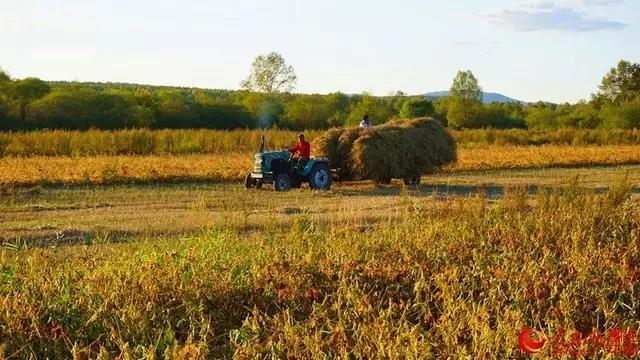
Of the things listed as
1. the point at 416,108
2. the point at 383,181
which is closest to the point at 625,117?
the point at 416,108

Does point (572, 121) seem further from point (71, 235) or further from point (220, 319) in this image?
point (220, 319)

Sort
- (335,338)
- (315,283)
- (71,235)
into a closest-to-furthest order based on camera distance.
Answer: (335,338) → (315,283) → (71,235)

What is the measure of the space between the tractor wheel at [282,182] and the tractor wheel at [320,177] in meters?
0.55

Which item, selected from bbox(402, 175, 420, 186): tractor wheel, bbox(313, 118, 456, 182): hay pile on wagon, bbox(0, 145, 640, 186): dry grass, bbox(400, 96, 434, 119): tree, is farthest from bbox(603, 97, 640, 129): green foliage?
bbox(402, 175, 420, 186): tractor wheel

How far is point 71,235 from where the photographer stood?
11.8 metres

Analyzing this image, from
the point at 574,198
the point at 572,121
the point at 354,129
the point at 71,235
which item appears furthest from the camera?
the point at 572,121

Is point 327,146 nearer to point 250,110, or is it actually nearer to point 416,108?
point 250,110

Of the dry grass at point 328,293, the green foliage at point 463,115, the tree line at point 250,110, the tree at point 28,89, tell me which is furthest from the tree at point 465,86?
the dry grass at point 328,293

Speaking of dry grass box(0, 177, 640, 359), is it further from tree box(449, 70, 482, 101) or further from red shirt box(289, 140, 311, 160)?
tree box(449, 70, 482, 101)

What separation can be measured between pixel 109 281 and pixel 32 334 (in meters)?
0.96

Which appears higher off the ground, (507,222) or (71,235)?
(507,222)

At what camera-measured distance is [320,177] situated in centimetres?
1983

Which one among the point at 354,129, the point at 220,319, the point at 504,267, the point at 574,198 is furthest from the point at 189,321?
the point at 354,129

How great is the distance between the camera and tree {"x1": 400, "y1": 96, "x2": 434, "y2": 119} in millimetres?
58588
